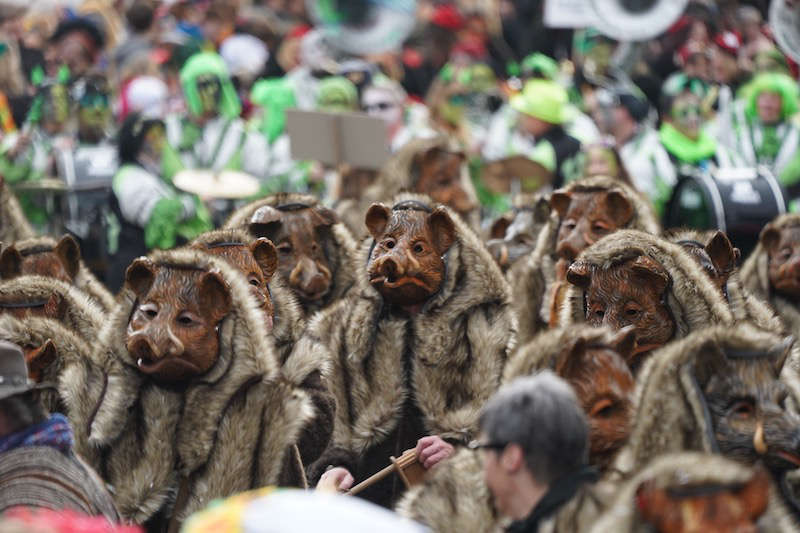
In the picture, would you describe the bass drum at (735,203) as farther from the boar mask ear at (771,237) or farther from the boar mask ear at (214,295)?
the boar mask ear at (214,295)

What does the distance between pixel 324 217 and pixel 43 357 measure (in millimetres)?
3084

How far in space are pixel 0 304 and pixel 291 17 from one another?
44.2ft

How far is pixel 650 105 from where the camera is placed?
19.0 metres

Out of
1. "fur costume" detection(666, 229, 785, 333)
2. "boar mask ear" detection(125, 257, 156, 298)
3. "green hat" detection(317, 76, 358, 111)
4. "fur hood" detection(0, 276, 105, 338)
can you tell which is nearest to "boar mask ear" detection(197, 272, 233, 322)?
"boar mask ear" detection(125, 257, 156, 298)

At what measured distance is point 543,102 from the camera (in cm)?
1650

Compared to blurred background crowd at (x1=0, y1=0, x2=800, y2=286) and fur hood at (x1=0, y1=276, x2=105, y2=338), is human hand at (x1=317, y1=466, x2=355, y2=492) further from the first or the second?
blurred background crowd at (x1=0, y1=0, x2=800, y2=286)

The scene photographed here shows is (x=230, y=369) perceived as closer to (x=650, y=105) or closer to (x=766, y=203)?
(x=766, y=203)

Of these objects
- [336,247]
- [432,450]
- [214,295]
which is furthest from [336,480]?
[336,247]

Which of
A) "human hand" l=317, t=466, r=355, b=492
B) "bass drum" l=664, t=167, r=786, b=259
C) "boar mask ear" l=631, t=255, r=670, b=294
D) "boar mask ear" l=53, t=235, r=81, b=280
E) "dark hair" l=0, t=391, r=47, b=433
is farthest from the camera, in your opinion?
"bass drum" l=664, t=167, r=786, b=259

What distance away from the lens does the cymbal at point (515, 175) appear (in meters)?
15.2

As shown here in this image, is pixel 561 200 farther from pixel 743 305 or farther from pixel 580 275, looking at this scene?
pixel 580 275

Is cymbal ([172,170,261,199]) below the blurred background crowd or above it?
above

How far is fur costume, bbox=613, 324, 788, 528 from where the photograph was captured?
18.9 feet

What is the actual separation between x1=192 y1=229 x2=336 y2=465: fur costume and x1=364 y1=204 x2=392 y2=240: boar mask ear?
54 cm
